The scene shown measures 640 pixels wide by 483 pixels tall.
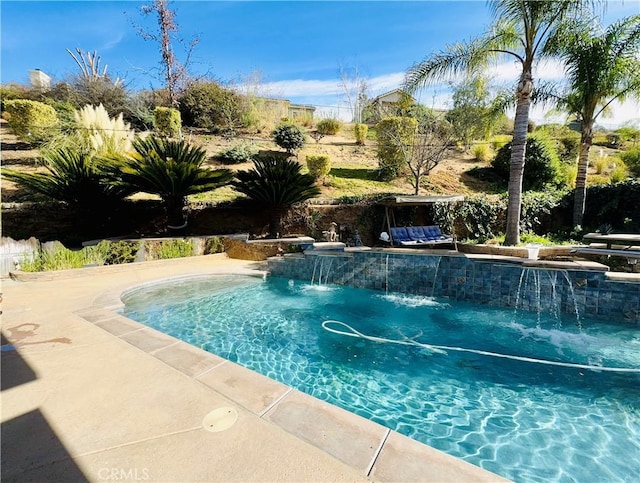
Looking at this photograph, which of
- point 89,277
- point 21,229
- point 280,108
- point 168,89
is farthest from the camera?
point 280,108

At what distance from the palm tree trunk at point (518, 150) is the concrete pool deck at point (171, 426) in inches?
311

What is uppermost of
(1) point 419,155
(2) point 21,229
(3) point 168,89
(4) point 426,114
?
(3) point 168,89

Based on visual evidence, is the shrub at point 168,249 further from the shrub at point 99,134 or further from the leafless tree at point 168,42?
the leafless tree at point 168,42

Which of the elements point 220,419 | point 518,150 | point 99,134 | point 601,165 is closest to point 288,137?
point 99,134

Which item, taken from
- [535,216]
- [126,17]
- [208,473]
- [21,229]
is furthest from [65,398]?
[126,17]

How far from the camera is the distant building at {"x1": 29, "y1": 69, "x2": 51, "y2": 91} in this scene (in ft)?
53.7

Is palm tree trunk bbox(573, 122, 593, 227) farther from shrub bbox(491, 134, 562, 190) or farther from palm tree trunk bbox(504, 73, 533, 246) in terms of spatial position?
shrub bbox(491, 134, 562, 190)

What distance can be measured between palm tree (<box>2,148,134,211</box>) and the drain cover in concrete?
8.21m

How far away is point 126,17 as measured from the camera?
16.6 m

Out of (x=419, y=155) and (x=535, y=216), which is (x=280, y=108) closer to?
(x=419, y=155)

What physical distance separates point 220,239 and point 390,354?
6.82 meters

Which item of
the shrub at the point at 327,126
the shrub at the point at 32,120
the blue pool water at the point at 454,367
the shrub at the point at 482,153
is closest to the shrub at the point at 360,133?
the shrub at the point at 327,126

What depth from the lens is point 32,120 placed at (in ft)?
36.7

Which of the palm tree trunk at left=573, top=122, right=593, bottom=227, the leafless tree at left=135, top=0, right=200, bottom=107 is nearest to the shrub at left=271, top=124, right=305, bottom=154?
the leafless tree at left=135, top=0, right=200, bottom=107
